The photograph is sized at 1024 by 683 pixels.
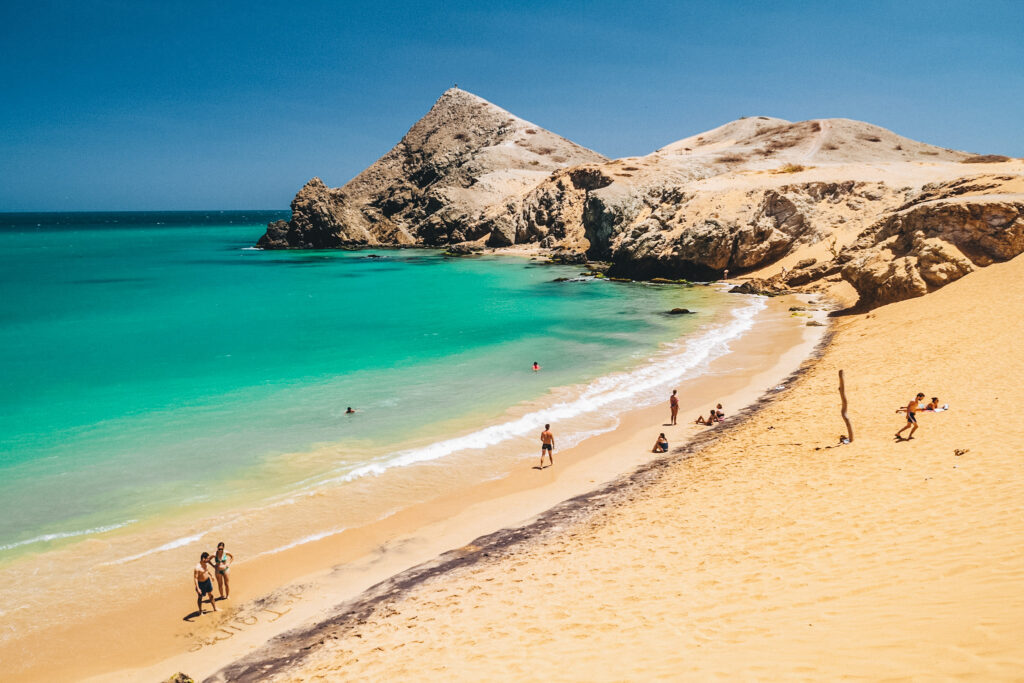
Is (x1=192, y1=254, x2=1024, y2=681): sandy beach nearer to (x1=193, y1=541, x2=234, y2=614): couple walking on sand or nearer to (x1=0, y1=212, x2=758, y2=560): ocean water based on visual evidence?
(x1=193, y1=541, x2=234, y2=614): couple walking on sand

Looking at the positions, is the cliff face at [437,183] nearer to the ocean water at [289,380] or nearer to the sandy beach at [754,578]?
the ocean water at [289,380]

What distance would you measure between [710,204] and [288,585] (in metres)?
49.0

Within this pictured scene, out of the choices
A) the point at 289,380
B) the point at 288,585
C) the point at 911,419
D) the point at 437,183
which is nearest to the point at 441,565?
the point at 288,585

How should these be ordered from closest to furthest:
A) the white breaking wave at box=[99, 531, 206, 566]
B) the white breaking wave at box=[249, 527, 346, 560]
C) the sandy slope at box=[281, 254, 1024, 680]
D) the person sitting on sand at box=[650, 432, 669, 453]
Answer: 1. the sandy slope at box=[281, 254, 1024, 680]
2. the white breaking wave at box=[99, 531, 206, 566]
3. the white breaking wave at box=[249, 527, 346, 560]
4. the person sitting on sand at box=[650, 432, 669, 453]

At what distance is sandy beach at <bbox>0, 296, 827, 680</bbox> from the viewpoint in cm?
914

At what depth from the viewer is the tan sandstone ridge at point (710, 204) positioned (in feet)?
93.8

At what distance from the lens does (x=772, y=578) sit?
8.16 metres

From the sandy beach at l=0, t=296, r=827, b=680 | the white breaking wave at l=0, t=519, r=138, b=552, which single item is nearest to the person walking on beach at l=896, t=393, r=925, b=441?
the sandy beach at l=0, t=296, r=827, b=680

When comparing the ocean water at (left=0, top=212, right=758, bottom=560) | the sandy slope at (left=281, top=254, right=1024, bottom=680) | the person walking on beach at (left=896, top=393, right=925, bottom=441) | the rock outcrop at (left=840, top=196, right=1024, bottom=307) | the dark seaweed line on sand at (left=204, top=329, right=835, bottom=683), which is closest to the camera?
the sandy slope at (left=281, top=254, right=1024, bottom=680)

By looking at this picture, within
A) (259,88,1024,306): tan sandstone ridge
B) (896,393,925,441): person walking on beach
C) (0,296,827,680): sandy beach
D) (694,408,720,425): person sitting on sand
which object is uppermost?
(259,88,1024,306): tan sandstone ridge

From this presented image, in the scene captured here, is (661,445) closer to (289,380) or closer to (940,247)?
(289,380)

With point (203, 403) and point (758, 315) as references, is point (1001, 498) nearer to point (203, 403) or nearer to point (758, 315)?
point (203, 403)

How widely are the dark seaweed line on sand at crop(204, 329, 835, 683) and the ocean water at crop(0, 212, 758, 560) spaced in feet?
11.7

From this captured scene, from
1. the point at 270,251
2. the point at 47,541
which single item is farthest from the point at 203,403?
the point at 270,251
